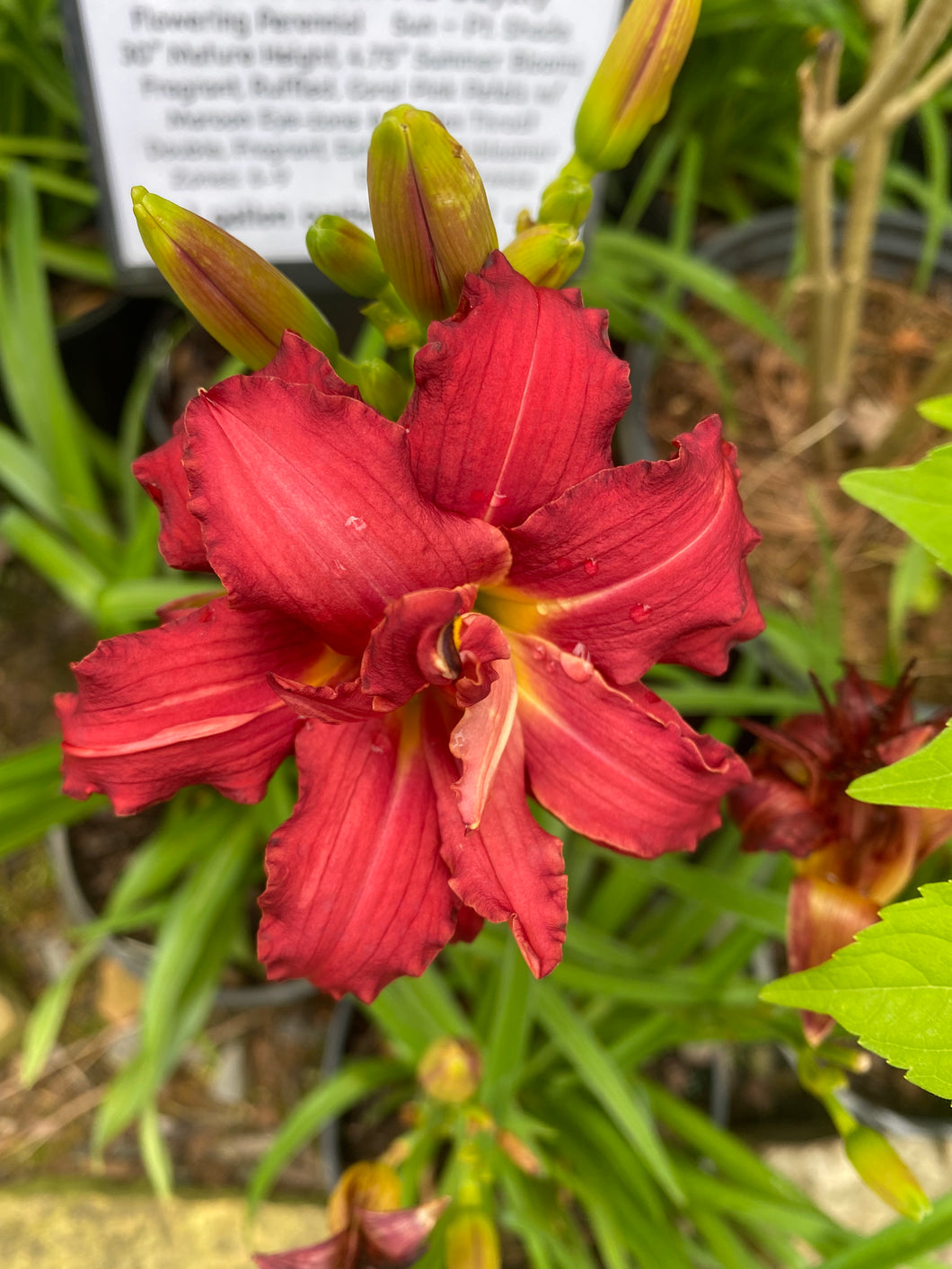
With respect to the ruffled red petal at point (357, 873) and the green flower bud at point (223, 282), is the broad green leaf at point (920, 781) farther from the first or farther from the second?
the green flower bud at point (223, 282)

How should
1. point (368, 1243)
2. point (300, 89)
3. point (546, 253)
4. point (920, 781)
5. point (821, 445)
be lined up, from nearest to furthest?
point (920, 781), point (546, 253), point (368, 1243), point (300, 89), point (821, 445)

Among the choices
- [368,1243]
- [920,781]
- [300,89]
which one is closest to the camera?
[920,781]

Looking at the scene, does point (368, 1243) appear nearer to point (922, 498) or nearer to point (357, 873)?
point (357, 873)

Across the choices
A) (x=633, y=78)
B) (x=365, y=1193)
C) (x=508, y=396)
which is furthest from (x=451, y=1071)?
(x=633, y=78)

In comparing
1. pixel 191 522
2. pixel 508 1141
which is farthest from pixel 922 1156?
pixel 191 522

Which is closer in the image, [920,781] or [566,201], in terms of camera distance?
[920,781]

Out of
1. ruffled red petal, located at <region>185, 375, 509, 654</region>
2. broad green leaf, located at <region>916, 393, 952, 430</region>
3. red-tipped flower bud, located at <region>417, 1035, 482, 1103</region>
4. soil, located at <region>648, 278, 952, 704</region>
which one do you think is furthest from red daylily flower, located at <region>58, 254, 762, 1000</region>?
soil, located at <region>648, 278, 952, 704</region>

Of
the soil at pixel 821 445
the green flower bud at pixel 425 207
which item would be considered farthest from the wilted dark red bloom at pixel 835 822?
the soil at pixel 821 445
